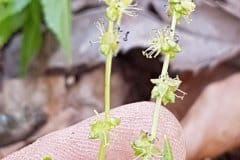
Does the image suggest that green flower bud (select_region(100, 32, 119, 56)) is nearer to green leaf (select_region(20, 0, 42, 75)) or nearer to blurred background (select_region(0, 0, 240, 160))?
blurred background (select_region(0, 0, 240, 160))

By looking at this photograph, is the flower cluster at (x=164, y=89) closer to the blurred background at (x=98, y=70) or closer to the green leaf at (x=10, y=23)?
the blurred background at (x=98, y=70)

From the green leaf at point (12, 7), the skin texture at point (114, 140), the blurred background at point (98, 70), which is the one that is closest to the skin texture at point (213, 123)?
the blurred background at point (98, 70)

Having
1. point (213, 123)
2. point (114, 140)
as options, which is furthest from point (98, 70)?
point (114, 140)

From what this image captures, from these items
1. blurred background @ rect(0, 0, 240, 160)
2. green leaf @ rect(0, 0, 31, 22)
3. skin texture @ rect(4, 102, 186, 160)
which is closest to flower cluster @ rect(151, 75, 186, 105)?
skin texture @ rect(4, 102, 186, 160)

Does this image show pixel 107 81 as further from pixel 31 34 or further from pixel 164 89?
pixel 31 34

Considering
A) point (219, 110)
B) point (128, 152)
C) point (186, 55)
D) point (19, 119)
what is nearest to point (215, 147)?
point (219, 110)

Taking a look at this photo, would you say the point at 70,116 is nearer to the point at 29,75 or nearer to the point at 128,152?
the point at 29,75
